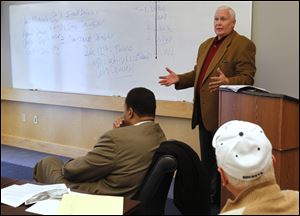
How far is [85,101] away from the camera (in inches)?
168

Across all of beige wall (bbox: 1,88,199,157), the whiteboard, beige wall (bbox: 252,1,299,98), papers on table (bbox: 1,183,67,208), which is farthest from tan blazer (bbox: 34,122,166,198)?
beige wall (bbox: 1,88,199,157)

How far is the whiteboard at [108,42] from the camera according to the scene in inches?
138

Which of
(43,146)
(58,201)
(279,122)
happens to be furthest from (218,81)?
(43,146)

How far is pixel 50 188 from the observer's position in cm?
153

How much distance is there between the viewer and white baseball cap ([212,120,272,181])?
1056mm

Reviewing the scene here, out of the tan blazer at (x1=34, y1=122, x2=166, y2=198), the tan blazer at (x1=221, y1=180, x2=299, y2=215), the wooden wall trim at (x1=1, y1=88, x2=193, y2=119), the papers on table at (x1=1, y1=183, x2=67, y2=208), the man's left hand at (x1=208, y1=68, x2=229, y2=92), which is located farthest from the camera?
the wooden wall trim at (x1=1, y1=88, x2=193, y2=119)

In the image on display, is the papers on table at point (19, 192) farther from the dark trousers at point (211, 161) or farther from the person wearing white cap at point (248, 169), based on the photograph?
the dark trousers at point (211, 161)

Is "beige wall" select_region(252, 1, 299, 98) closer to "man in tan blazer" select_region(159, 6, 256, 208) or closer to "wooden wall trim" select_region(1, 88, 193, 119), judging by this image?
"man in tan blazer" select_region(159, 6, 256, 208)

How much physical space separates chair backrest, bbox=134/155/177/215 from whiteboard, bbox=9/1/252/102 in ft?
5.96

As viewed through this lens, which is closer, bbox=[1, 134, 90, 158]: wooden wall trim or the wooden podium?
the wooden podium

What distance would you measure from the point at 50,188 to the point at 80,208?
325 millimetres

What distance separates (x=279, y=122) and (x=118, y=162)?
936mm

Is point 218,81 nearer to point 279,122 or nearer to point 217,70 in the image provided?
point 217,70

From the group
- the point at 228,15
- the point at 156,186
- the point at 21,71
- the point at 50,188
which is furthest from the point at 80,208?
the point at 21,71
